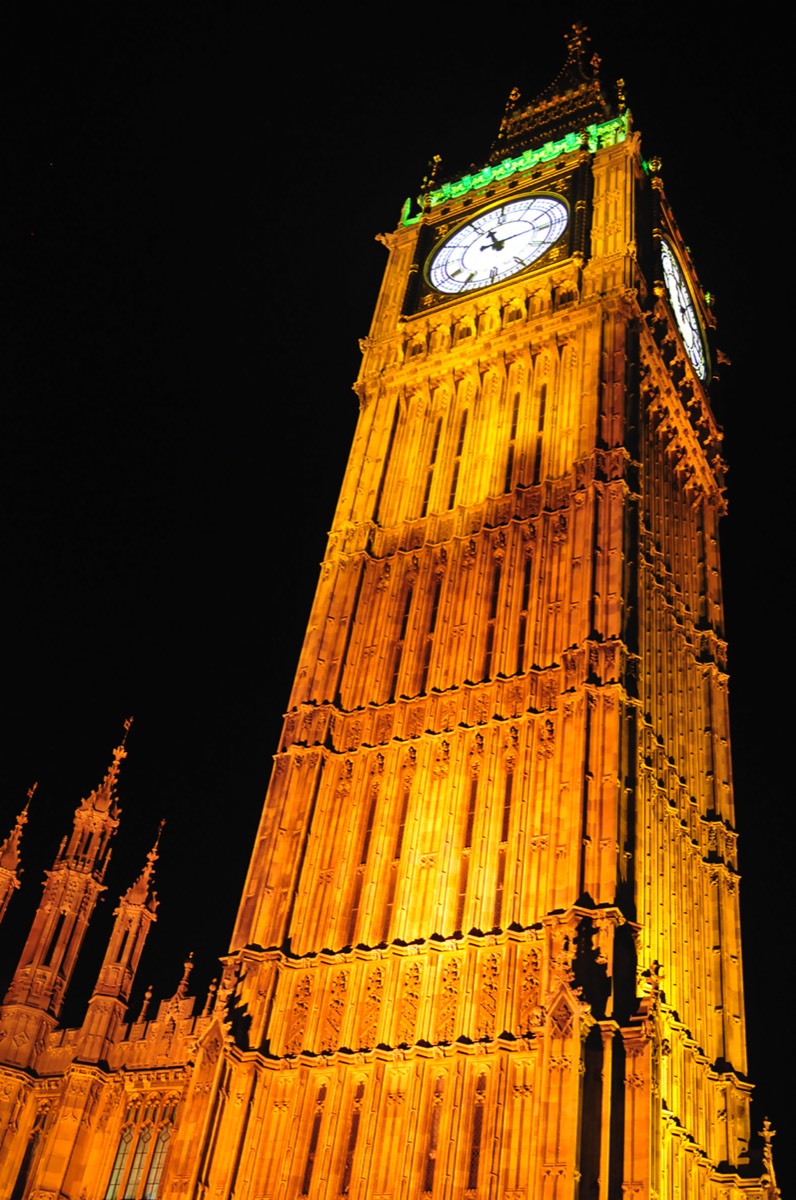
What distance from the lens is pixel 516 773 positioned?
3130 cm

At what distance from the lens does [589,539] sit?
34.9 m

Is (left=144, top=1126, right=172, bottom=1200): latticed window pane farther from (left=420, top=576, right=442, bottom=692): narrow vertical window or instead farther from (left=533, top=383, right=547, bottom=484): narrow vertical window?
(left=533, top=383, right=547, bottom=484): narrow vertical window

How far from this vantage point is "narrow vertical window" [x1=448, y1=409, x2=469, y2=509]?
39781 mm

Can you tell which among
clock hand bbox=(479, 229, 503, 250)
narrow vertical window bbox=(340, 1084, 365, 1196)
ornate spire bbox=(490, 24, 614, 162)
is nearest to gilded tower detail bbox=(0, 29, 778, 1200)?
narrow vertical window bbox=(340, 1084, 365, 1196)

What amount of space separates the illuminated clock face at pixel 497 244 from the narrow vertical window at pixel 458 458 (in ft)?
21.6

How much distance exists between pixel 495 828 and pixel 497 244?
24666mm

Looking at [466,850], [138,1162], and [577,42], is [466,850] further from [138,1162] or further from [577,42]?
[577,42]

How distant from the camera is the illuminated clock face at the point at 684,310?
4697 cm

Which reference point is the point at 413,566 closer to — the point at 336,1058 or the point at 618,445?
the point at 618,445

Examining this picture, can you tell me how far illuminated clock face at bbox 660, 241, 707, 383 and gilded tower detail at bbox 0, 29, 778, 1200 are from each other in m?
1.38

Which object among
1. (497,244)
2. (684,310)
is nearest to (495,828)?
Result: (497,244)

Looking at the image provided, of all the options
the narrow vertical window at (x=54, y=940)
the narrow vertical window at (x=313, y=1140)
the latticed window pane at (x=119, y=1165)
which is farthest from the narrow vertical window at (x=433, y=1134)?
the narrow vertical window at (x=54, y=940)

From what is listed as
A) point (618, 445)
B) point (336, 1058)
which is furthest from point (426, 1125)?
point (618, 445)

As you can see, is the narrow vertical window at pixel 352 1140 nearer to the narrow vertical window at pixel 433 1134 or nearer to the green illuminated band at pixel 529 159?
the narrow vertical window at pixel 433 1134
